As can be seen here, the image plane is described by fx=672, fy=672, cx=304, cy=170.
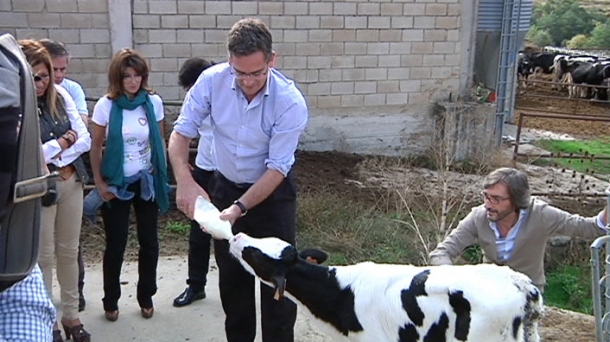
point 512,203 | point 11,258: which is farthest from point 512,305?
point 11,258

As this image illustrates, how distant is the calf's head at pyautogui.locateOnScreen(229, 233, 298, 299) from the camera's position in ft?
9.82

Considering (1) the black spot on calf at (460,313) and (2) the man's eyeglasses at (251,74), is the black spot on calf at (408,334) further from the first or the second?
(2) the man's eyeglasses at (251,74)

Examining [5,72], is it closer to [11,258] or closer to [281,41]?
[11,258]

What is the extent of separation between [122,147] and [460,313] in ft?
7.63

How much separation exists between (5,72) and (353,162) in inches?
320

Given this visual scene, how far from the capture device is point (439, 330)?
109 inches

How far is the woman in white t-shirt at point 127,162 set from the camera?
407cm

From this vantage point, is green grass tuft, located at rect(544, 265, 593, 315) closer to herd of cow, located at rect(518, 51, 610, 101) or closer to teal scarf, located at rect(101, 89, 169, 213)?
teal scarf, located at rect(101, 89, 169, 213)

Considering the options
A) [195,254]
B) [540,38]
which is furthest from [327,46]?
[540,38]

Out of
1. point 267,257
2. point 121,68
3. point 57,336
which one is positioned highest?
point 121,68

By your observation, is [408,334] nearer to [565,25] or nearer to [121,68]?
[121,68]

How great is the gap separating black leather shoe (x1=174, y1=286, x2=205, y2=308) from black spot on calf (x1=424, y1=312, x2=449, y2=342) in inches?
89.4

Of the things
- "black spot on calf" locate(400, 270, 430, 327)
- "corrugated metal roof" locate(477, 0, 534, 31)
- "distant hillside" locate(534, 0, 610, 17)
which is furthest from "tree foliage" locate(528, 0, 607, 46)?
"black spot on calf" locate(400, 270, 430, 327)

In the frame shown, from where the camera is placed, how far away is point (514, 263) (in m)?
3.59
